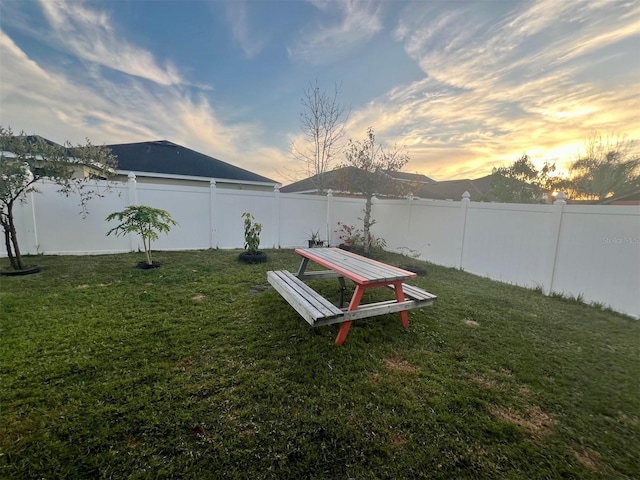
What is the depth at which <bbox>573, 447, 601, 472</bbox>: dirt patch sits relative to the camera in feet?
4.60

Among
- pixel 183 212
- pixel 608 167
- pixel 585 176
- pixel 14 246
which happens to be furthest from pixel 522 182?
pixel 14 246

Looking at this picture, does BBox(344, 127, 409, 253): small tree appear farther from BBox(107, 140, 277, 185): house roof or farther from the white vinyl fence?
BBox(107, 140, 277, 185): house roof

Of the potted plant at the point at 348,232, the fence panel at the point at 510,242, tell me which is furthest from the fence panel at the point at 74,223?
the fence panel at the point at 510,242

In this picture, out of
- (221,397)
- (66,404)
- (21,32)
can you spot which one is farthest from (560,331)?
(21,32)

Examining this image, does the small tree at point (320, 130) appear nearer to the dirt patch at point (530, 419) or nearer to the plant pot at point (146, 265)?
the plant pot at point (146, 265)

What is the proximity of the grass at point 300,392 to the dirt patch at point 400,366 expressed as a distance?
0.02 meters

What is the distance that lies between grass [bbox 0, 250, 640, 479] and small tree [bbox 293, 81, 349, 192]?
8064mm

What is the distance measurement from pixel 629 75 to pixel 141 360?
7.18m

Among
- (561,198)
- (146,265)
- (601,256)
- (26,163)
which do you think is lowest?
(146,265)

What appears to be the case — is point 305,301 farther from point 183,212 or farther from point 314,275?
point 183,212

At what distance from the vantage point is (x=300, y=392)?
6.11ft

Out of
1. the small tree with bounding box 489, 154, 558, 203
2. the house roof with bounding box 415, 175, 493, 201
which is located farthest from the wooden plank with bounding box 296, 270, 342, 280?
the house roof with bounding box 415, 175, 493, 201

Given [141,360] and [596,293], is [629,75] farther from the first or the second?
[141,360]

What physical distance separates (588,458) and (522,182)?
12.8 meters
